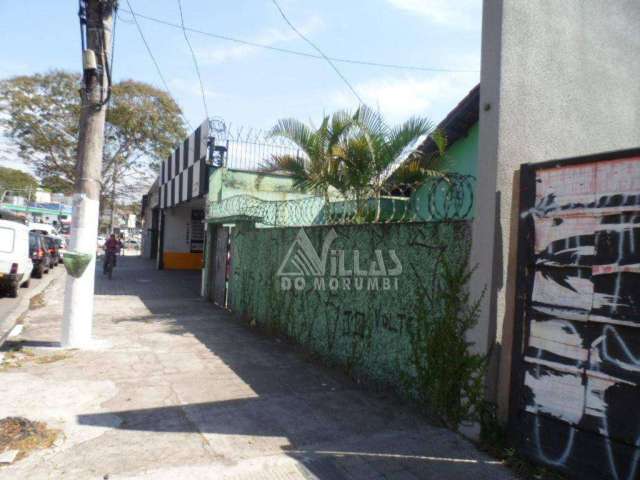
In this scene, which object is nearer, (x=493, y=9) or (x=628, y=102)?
(x=493, y=9)

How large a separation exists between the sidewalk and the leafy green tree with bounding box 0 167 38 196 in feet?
175

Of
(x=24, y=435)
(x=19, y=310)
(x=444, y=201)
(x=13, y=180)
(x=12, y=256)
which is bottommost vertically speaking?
(x=24, y=435)

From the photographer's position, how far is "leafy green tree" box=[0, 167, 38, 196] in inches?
2094

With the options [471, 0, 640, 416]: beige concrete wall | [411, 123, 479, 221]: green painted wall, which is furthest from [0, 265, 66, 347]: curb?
[471, 0, 640, 416]: beige concrete wall

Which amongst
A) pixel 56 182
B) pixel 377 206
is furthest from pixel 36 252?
pixel 56 182

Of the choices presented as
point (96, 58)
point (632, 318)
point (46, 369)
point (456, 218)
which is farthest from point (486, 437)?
point (96, 58)

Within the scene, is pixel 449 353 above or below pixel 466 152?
below

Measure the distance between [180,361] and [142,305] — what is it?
587cm

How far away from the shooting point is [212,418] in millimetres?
4703

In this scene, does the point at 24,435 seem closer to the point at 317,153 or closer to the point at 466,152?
the point at 317,153

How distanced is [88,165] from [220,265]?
541cm

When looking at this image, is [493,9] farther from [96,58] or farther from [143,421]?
[96,58]

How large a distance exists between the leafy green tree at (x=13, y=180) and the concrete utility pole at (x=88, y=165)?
51920 millimetres

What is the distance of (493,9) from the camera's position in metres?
4.39
